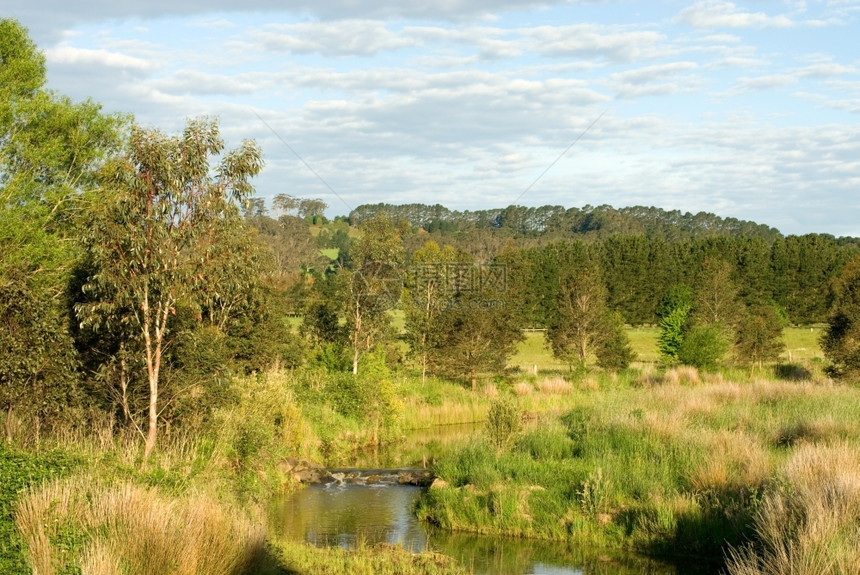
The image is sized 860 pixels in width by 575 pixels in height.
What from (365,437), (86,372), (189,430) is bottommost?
(365,437)

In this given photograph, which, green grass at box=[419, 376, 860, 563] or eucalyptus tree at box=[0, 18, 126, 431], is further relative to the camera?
eucalyptus tree at box=[0, 18, 126, 431]

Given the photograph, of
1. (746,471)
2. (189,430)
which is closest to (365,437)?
(189,430)

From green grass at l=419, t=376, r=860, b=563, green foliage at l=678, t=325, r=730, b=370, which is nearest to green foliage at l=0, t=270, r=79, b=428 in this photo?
green grass at l=419, t=376, r=860, b=563

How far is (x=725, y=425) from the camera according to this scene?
899 inches

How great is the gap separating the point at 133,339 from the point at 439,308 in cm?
2694

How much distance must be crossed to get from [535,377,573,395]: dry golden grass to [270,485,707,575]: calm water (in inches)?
766

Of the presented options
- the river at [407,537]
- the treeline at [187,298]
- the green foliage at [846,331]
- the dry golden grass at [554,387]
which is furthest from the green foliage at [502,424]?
the green foliage at [846,331]

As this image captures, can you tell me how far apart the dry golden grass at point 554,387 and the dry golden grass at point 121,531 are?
100 feet

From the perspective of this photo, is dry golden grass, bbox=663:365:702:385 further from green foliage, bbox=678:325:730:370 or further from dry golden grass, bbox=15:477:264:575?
dry golden grass, bbox=15:477:264:575

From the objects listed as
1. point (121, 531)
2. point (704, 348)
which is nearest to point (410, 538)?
point (121, 531)

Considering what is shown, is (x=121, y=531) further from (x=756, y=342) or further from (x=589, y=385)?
(x=756, y=342)

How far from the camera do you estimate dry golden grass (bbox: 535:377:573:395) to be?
41.0m

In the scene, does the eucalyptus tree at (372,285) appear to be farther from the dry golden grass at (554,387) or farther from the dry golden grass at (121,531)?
the dry golden grass at (121,531)

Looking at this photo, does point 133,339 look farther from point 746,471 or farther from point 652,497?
point 746,471
